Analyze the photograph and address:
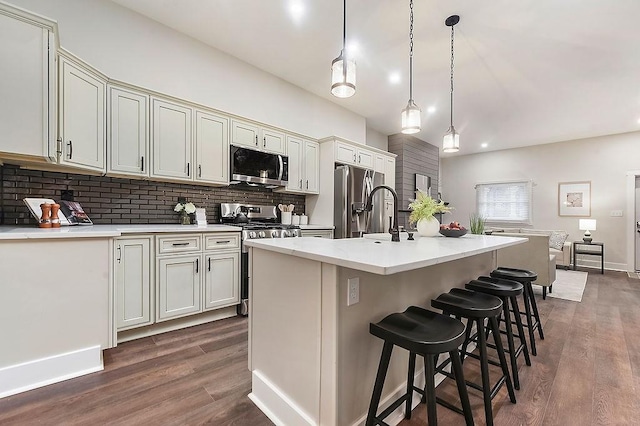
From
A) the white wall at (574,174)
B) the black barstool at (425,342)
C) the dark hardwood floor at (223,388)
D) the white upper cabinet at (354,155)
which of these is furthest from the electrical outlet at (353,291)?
the white wall at (574,174)

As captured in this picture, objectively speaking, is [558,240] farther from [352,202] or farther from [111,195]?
[111,195]

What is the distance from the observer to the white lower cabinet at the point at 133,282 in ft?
7.62

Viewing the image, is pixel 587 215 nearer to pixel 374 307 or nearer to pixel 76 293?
pixel 374 307

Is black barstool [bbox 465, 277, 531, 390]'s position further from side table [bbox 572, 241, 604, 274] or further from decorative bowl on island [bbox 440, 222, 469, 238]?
side table [bbox 572, 241, 604, 274]

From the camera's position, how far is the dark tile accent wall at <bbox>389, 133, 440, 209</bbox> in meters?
6.26

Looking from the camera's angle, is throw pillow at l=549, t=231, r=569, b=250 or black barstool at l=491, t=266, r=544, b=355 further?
throw pillow at l=549, t=231, r=569, b=250

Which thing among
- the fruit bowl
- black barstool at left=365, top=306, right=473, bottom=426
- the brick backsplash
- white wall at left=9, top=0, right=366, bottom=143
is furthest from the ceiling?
black barstool at left=365, top=306, right=473, bottom=426

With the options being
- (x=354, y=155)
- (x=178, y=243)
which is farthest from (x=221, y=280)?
(x=354, y=155)

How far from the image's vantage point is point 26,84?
6.15 feet

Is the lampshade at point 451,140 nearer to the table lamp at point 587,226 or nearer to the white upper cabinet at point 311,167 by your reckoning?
the white upper cabinet at point 311,167

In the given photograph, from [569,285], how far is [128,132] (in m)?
6.53

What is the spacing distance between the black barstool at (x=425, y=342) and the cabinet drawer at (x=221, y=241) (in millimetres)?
2060

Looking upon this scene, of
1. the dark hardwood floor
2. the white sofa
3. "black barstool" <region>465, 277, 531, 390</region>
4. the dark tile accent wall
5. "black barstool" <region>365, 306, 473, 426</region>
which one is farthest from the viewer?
the dark tile accent wall

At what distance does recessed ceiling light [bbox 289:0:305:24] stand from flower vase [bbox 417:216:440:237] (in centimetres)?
227
